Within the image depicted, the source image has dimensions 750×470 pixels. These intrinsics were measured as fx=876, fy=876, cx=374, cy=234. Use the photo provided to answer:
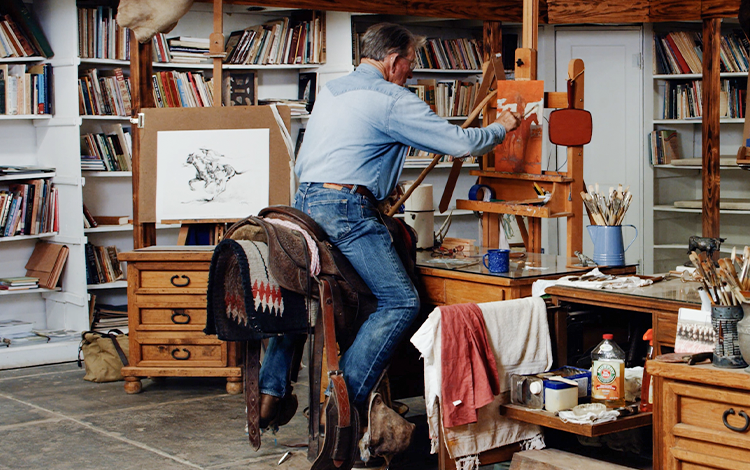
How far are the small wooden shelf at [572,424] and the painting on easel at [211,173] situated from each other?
2.36m

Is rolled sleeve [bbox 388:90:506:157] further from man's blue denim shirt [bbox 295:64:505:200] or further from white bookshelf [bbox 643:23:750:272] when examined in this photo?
white bookshelf [bbox 643:23:750:272]

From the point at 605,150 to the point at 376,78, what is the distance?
4048mm

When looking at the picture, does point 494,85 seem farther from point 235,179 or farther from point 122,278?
point 122,278

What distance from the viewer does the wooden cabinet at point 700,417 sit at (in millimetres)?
2209

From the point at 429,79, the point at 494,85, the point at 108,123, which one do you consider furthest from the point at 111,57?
the point at 494,85

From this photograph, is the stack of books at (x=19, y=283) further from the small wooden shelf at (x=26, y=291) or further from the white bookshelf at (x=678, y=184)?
the white bookshelf at (x=678, y=184)

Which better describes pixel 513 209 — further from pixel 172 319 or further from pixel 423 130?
pixel 172 319

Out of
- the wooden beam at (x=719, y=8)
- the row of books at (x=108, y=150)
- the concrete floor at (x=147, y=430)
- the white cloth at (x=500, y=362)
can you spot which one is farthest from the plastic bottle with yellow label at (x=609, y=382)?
the wooden beam at (x=719, y=8)

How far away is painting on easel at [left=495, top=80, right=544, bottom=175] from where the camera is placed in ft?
12.6

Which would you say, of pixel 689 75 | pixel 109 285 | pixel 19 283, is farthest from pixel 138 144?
pixel 689 75

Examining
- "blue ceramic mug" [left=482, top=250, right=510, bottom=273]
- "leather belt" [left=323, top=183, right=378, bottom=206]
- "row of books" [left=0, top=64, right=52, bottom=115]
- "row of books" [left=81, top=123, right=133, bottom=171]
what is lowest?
"blue ceramic mug" [left=482, top=250, right=510, bottom=273]

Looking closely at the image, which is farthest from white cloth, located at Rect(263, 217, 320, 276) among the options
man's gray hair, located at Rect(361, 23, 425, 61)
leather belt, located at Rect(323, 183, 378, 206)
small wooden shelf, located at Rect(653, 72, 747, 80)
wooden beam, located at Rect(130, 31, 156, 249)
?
small wooden shelf, located at Rect(653, 72, 747, 80)

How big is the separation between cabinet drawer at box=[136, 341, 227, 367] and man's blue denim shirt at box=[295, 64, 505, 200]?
149 cm

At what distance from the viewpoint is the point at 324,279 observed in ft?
10.4
